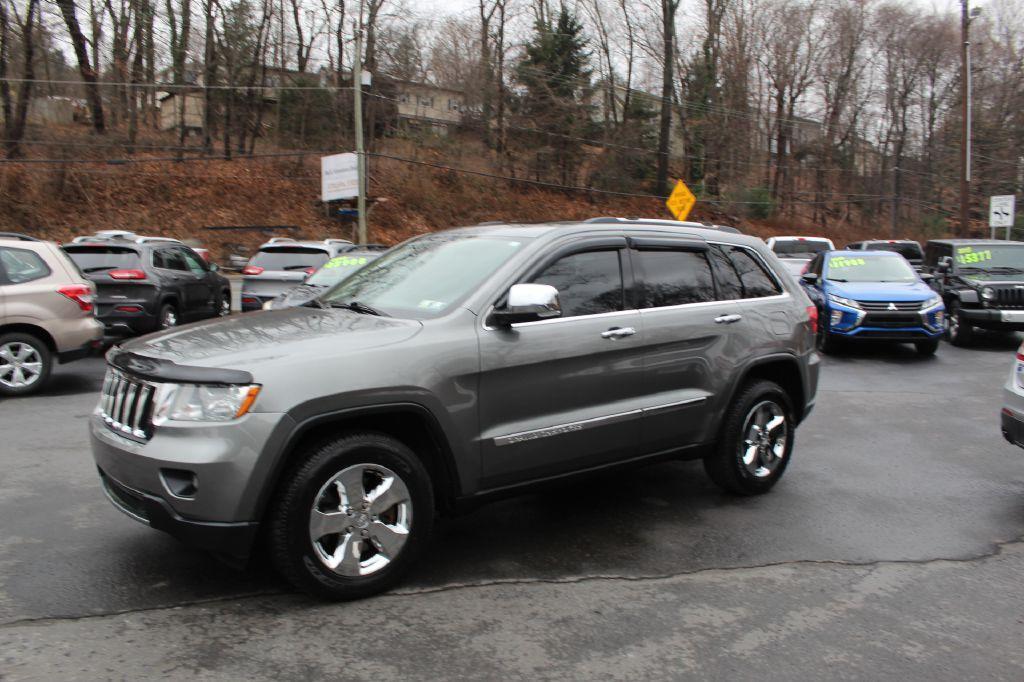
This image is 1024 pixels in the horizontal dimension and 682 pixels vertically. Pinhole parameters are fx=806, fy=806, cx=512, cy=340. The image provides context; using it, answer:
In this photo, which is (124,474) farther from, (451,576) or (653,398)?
(653,398)

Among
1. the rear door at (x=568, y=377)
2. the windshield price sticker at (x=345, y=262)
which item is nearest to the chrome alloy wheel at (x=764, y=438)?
the rear door at (x=568, y=377)

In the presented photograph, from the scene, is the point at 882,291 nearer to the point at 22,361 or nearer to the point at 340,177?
the point at 22,361

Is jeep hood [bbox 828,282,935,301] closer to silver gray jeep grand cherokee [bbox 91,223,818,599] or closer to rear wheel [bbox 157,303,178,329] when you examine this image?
silver gray jeep grand cherokee [bbox 91,223,818,599]

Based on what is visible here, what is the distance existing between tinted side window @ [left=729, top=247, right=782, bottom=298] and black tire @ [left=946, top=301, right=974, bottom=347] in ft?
32.6

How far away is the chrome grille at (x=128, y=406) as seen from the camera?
3588mm

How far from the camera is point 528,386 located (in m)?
4.23

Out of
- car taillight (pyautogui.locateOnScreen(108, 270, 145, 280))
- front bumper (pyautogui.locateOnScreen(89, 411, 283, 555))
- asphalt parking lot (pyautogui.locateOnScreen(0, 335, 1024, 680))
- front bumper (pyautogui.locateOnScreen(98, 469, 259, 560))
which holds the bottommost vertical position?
asphalt parking lot (pyautogui.locateOnScreen(0, 335, 1024, 680))

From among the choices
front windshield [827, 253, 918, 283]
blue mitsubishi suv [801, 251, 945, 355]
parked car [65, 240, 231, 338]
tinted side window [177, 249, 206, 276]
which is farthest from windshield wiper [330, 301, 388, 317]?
front windshield [827, 253, 918, 283]

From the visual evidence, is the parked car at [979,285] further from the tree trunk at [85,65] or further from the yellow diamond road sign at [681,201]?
the tree trunk at [85,65]

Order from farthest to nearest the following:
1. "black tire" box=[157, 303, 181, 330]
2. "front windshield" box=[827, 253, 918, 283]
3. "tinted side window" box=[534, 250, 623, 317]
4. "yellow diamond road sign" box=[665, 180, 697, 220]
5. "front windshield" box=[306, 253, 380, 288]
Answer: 1. "yellow diamond road sign" box=[665, 180, 697, 220]
2. "front windshield" box=[827, 253, 918, 283]
3. "black tire" box=[157, 303, 181, 330]
4. "front windshield" box=[306, 253, 380, 288]
5. "tinted side window" box=[534, 250, 623, 317]

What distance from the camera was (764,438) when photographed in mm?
5605

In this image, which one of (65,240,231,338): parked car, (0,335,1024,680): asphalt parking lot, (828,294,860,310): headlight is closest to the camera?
(0,335,1024,680): asphalt parking lot

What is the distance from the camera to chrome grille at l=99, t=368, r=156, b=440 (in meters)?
3.59

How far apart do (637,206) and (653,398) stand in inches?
1571
